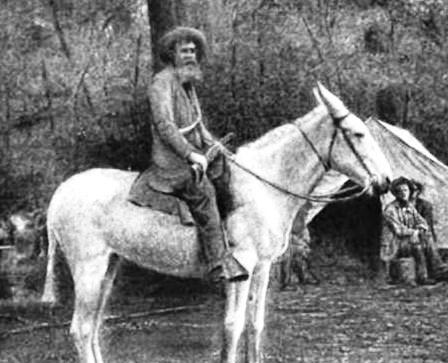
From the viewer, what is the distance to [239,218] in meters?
5.90

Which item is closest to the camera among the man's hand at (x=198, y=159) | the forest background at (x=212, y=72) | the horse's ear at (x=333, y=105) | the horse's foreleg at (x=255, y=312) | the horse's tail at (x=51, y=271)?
the man's hand at (x=198, y=159)

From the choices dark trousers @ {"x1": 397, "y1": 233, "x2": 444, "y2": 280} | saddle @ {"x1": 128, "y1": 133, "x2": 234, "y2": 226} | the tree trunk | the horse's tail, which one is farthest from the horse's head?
the horse's tail

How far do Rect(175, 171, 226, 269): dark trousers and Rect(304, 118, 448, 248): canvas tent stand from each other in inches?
53.0

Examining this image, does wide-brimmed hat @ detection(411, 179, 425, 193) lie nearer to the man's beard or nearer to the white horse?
the white horse

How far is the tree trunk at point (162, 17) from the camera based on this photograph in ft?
22.9

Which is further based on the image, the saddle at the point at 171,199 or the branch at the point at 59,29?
the branch at the point at 59,29

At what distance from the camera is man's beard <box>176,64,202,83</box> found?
19.5 ft

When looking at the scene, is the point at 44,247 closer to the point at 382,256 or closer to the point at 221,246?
the point at 221,246

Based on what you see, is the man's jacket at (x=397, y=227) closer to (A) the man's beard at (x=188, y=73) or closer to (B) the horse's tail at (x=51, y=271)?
(A) the man's beard at (x=188, y=73)

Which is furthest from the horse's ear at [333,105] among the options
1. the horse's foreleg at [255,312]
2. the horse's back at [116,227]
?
the horse's back at [116,227]

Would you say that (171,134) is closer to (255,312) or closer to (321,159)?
(321,159)

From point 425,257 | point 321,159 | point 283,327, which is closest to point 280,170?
point 321,159

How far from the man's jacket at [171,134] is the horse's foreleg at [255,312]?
73 cm

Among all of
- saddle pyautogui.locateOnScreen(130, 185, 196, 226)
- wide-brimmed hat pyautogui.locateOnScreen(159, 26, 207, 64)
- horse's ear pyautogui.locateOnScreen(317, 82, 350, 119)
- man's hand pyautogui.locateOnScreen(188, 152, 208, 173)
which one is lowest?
saddle pyautogui.locateOnScreen(130, 185, 196, 226)
